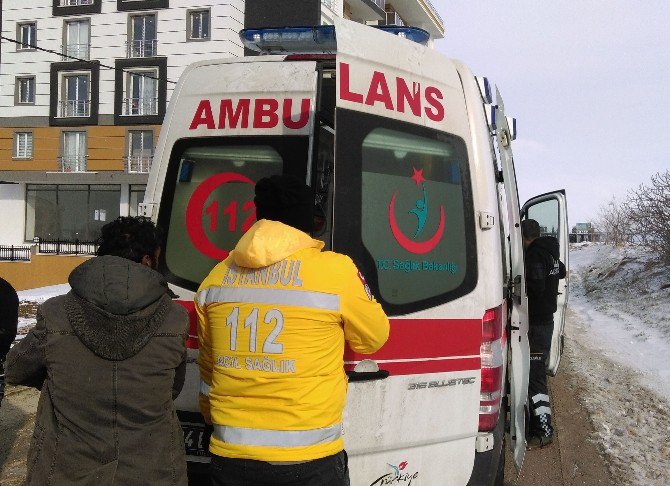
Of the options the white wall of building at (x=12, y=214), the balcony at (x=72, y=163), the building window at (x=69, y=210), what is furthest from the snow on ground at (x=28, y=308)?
the white wall of building at (x=12, y=214)

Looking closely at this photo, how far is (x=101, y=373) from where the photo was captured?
2.17m

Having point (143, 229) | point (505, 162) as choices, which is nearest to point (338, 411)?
point (143, 229)

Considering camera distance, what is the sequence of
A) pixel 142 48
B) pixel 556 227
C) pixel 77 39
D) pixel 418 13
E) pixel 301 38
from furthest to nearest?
pixel 418 13 < pixel 77 39 < pixel 142 48 < pixel 556 227 < pixel 301 38

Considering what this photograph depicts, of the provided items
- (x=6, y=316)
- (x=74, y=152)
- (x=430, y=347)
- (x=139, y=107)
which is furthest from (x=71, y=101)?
(x=430, y=347)

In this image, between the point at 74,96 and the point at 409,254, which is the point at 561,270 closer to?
the point at 409,254

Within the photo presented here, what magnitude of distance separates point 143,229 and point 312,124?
3.53 ft

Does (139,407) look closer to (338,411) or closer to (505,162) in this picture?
(338,411)

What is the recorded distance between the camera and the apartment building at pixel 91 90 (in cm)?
2988

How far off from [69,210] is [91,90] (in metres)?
6.48

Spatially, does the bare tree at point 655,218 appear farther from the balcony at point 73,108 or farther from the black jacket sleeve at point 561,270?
the balcony at point 73,108

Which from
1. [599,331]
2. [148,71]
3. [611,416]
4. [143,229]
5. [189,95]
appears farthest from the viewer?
[148,71]

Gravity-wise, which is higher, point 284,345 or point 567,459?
point 284,345

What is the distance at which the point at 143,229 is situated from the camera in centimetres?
257

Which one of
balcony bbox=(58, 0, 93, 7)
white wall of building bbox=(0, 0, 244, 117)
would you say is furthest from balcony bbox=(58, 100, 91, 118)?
balcony bbox=(58, 0, 93, 7)
